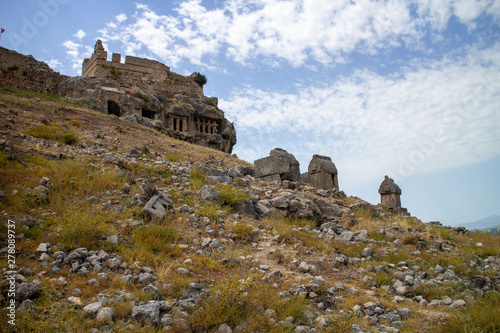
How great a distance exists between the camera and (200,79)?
38.2m

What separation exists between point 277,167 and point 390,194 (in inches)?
260

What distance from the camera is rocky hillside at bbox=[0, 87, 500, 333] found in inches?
129

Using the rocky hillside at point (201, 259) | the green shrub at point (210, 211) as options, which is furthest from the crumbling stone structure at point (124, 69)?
the green shrub at point (210, 211)

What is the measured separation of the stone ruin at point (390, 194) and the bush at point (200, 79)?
28.4 m

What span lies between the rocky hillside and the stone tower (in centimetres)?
554

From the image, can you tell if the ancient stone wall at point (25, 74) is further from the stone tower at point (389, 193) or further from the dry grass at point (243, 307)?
the dry grass at point (243, 307)

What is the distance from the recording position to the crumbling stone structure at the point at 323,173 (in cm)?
1313

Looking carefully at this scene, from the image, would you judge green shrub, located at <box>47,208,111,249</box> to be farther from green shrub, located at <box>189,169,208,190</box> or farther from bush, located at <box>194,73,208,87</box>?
bush, located at <box>194,73,208,87</box>

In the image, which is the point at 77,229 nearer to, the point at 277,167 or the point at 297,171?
the point at 277,167

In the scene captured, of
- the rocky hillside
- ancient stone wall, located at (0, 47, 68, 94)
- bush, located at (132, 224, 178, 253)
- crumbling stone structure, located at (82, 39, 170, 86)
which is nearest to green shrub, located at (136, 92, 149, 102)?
crumbling stone structure, located at (82, 39, 170, 86)

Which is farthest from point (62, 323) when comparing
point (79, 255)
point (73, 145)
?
point (73, 145)

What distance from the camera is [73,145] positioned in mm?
10305

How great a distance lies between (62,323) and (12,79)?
26.6m

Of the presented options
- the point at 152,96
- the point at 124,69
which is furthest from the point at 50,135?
the point at 124,69
